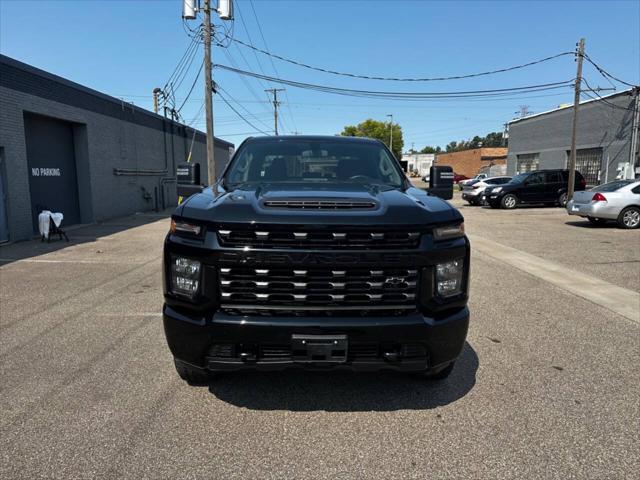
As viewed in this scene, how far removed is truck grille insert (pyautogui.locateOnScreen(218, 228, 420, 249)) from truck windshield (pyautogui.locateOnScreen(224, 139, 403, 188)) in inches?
48.0

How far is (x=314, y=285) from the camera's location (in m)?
2.68

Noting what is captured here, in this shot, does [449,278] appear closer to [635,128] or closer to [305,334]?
[305,334]

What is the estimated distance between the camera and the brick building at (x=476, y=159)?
219ft

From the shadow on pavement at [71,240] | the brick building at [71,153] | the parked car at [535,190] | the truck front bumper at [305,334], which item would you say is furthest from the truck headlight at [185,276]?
the parked car at [535,190]

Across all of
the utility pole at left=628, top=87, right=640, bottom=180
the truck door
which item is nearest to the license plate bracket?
the truck door

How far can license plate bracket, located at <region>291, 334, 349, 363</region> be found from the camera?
103 inches

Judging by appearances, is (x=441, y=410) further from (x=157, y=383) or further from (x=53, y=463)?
(x=53, y=463)

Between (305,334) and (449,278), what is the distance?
976 millimetres

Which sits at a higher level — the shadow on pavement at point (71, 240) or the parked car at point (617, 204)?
the parked car at point (617, 204)

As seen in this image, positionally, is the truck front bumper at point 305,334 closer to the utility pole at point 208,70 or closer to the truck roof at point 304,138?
the truck roof at point 304,138

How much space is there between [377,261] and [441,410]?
47.8 inches

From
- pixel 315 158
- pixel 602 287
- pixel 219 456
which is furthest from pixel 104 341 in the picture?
pixel 602 287

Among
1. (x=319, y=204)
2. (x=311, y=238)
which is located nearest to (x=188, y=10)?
(x=319, y=204)

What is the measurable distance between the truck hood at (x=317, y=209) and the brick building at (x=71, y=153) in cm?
1065
